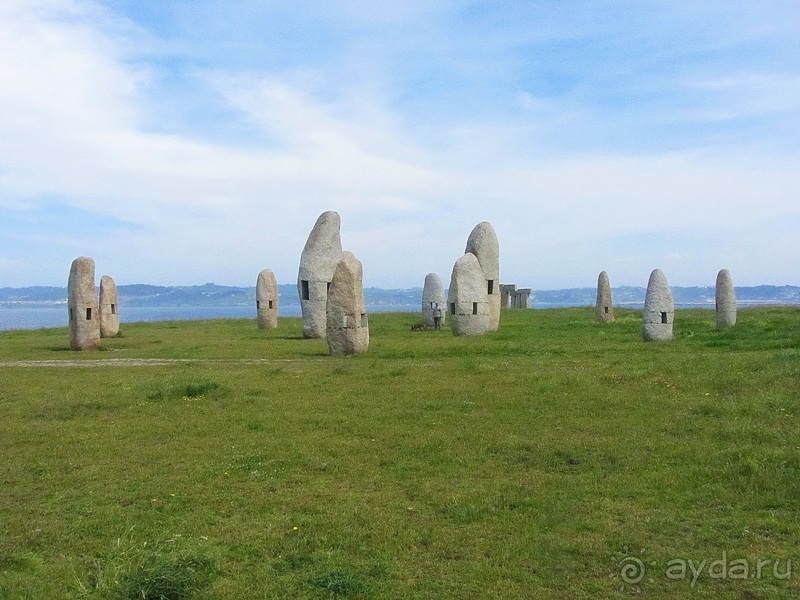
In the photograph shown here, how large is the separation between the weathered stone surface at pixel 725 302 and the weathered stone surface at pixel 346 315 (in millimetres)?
14982

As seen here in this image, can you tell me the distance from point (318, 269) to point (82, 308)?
347 inches

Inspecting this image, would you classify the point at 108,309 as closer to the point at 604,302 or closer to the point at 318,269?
the point at 318,269

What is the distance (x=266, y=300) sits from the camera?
3541cm

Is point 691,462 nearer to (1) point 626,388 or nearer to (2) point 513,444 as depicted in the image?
(2) point 513,444

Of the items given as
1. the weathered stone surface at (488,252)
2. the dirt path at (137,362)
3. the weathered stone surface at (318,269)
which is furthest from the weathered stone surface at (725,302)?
the dirt path at (137,362)

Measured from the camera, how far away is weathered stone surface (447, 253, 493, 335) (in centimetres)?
2809

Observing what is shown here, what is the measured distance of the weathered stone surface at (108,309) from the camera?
104 feet

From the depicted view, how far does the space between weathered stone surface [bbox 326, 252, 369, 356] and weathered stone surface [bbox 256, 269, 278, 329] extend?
13.2m

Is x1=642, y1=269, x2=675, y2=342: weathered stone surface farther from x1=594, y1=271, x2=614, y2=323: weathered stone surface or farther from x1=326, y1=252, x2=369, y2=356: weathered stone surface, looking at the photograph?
x1=594, y1=271, x2=614, y2=323: weathered stone surface

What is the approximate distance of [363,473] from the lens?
9.23 m

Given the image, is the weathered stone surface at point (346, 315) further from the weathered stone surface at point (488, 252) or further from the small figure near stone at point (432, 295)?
the small figure near stone at point (432, 295)

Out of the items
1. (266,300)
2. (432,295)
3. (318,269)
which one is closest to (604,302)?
(432,295)

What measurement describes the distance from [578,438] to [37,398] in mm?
10149

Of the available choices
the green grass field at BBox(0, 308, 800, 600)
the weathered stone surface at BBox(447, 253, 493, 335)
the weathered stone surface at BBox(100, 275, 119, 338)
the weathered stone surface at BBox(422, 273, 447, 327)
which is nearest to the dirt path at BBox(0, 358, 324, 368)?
the green grass field at BBox(0, 308, 800, 600)
